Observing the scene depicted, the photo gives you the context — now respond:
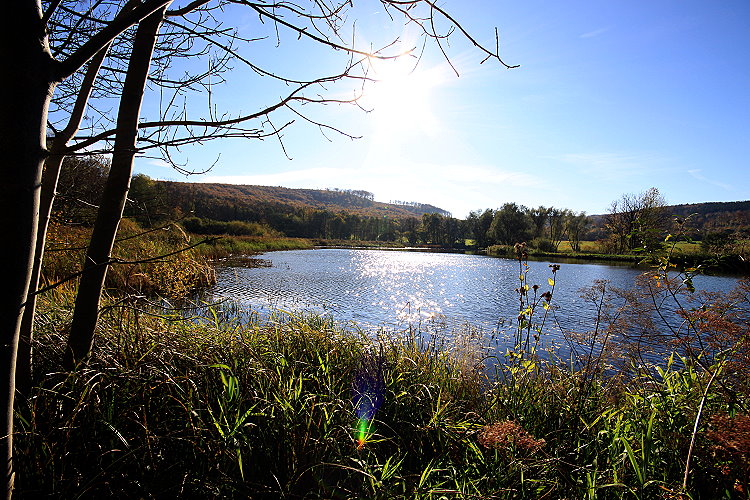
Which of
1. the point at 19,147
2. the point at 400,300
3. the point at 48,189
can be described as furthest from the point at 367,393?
the point at 400,300

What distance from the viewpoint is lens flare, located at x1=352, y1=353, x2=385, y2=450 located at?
260cm

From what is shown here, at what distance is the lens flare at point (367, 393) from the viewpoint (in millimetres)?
2602

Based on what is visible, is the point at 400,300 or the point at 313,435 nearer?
the point at 313,435

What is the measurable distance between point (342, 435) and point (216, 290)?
514 inches

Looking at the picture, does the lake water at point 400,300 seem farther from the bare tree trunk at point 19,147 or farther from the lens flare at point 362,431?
the bare tree trunk at point 19,147

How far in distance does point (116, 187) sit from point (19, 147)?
128cm

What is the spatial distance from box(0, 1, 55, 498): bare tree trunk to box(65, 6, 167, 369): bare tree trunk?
112cm

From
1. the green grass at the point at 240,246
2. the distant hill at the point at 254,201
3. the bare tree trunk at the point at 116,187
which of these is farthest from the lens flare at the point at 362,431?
the distant hill at the point at 254,201

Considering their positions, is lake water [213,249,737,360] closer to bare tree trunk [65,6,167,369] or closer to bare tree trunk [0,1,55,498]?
bare tree trunk [65,6,167,369]

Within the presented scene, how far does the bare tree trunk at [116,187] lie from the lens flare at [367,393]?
1.74 m

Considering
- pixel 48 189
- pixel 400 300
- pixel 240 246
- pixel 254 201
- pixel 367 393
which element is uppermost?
pixel 254 201

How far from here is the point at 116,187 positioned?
2164 millimetres

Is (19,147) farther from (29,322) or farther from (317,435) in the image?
(317,435)

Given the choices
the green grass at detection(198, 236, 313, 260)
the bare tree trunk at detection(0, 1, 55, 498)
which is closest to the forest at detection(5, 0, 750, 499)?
the bare tree trunk at detection(0, 1, 55, 498)
